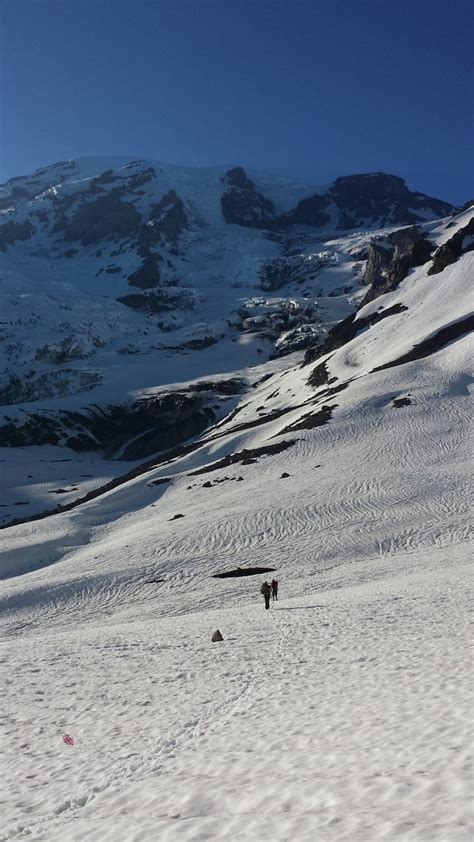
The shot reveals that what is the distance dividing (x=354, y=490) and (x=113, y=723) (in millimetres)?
36390

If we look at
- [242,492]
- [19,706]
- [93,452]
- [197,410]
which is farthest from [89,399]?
[19,706]

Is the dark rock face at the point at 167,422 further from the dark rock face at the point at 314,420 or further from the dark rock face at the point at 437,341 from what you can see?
the dark rock face at the point at 314,420

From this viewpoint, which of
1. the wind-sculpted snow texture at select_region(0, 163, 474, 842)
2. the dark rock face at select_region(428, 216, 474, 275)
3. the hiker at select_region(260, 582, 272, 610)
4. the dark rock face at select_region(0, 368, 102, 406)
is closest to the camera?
the wind-sculpted snow texture at select_region(0, 163, 474, 842)

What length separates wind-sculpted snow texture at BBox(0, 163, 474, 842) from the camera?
7.71 meters

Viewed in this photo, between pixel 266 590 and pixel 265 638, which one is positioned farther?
pixel 266 590

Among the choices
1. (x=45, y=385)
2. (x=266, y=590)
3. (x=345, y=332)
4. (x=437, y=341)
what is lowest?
(x=266, y=590)

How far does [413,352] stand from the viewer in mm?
82062

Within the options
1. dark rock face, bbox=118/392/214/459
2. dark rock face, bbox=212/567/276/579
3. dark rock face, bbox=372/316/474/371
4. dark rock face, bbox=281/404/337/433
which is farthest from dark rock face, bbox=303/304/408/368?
dark rock face, bbox=212/567/276/579

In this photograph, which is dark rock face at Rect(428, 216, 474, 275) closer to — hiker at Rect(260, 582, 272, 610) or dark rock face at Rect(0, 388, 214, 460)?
dark rock face at Rect(0, 388, 214, 460)

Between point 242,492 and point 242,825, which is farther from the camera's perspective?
point 242,492

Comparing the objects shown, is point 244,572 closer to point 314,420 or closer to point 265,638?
point 265,638

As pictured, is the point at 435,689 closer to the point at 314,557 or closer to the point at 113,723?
the point at 113,723

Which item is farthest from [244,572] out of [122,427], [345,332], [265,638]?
[122,427]

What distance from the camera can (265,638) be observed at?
20.6 meters
